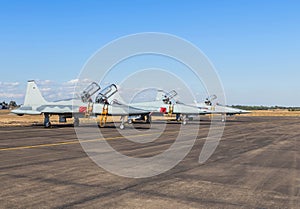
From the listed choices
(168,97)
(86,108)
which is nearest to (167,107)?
(168,97)

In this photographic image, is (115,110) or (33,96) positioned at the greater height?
(33,96)

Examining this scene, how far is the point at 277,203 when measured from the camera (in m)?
6.68

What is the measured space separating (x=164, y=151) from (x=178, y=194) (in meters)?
7.57

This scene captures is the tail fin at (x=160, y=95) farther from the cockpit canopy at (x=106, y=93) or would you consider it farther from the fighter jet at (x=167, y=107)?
the cockpit canopy at (x=106, y=93)

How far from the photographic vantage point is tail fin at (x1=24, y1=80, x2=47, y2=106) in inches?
1256

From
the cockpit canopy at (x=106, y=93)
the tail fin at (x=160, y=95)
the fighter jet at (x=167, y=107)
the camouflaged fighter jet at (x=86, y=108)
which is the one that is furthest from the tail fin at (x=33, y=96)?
the tail fin at (x=160, y=95)

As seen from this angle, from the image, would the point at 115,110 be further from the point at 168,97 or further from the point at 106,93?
the point at 168,97

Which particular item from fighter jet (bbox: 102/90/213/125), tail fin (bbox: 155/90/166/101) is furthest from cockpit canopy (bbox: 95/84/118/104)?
tail fin (bbox: 155/90/166/101)

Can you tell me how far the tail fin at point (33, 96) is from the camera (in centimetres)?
3189

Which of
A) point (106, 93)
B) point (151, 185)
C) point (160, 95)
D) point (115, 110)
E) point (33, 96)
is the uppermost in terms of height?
point (160, 95)

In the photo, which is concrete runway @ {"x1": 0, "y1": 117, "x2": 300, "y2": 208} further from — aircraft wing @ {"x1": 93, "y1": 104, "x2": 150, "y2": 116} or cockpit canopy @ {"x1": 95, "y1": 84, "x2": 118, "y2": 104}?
cockpit canopy @ {"x1": 95, "y1": 84, "x2": 118, "y2": 104}

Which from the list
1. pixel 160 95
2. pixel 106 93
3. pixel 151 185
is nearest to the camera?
pixel 151 185

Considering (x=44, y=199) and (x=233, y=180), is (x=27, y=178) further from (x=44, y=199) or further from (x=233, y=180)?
(x=233, y=180)

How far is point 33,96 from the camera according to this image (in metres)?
32.3
